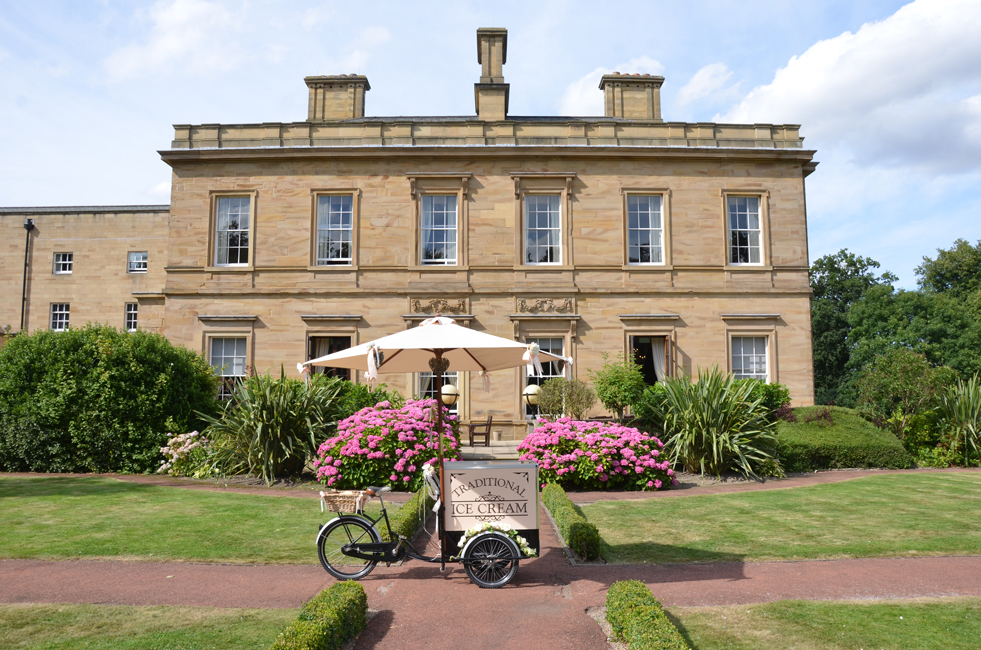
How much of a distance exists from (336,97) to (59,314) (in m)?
20.2

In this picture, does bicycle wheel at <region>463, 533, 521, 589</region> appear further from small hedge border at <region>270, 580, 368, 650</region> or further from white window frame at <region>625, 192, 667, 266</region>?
white window frame at <region>625, 192, 667, 266</region>

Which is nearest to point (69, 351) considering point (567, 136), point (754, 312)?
point (567, 136)

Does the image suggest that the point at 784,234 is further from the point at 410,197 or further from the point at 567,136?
the point at 410,197

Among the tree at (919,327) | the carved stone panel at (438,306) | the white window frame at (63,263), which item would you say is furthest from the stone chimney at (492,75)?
the tree at (919,327)

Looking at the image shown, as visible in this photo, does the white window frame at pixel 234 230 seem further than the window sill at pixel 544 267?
Yes

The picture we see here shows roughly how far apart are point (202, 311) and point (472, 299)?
26.7 ft

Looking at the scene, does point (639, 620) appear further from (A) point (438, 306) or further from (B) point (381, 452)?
(A) point (438, 306)

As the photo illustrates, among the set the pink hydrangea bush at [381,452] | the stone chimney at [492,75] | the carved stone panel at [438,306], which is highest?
the stone chimney at [492,75]

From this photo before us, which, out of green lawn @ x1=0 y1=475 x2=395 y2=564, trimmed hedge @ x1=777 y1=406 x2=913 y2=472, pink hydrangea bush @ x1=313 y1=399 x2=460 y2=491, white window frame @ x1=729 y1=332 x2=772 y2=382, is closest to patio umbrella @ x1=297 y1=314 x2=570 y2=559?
green lawn @ x1=0 y1=475 x2=395 y2=564

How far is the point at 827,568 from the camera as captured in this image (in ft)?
22.8

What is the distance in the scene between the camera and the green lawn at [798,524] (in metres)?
7.64

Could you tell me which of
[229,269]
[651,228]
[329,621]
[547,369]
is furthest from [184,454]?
[651,228]

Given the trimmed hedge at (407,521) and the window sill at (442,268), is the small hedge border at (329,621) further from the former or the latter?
the window sill at (442,268)

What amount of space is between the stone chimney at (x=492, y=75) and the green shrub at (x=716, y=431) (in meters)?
12.5
